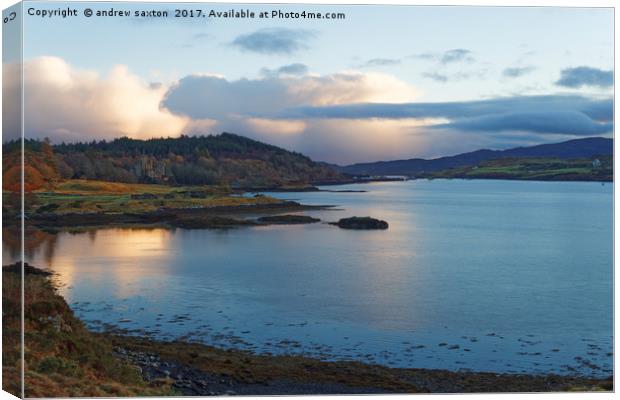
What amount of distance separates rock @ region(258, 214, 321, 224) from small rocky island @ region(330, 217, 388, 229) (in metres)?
0.65

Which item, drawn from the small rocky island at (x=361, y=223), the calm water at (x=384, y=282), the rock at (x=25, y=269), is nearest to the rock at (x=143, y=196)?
the calm water at (x=384, y=282)

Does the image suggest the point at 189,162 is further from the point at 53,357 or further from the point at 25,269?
the point at 53,357

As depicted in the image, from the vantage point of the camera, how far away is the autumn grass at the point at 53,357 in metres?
9.46

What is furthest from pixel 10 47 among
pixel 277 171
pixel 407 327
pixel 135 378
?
pixel 407 327

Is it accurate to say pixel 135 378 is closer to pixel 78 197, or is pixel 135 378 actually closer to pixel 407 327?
pixel 78 197

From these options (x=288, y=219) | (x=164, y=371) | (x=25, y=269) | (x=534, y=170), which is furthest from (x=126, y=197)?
(x=534, y=170)

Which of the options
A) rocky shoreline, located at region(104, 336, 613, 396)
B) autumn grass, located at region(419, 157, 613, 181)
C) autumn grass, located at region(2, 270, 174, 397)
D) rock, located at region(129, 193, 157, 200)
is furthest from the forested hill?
rocky shoreline, located at region(104, 336, 613, 396)

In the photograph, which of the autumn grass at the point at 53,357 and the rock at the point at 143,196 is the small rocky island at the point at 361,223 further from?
the autumn grass at the point at 53,357

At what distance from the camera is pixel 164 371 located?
11000mm

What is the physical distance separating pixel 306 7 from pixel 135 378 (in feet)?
18.6

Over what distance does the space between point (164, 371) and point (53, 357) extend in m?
1.76

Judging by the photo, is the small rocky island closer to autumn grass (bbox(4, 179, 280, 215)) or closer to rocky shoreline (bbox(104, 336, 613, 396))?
autumn grass (bbox(4, 179, 280, 215))

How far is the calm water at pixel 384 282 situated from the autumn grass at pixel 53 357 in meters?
1.46

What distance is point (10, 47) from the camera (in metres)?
9.42
